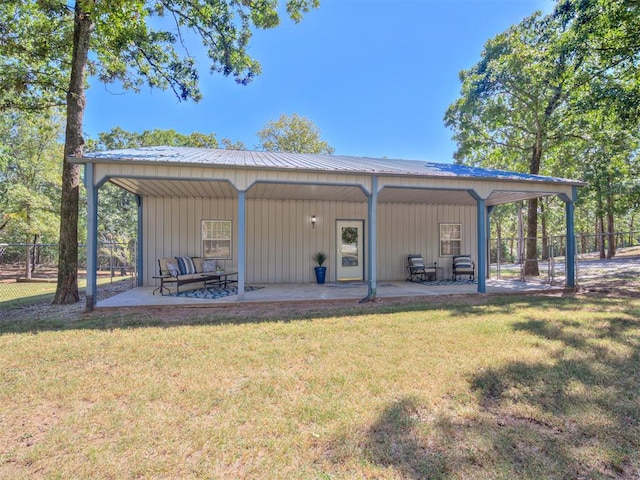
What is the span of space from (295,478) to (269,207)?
29.0 feet

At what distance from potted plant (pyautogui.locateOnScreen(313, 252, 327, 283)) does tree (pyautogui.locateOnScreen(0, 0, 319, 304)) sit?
18.2 feet

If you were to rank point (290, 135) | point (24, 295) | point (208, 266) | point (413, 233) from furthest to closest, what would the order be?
point (290, 135)
point (413, 233)
point (208, 266)
point (24, 295)

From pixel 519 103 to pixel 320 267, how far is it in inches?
Result: 394

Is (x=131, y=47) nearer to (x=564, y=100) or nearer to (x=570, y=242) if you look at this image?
(x=570, y=242)

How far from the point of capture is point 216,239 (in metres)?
10.0

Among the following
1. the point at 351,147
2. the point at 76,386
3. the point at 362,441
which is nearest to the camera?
the point at 362,441

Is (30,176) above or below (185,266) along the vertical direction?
above

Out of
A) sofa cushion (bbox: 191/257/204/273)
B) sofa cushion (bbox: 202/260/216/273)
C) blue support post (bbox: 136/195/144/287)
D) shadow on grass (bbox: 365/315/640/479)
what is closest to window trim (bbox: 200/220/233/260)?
sofa cushion (bbox: 191/257/204/273)

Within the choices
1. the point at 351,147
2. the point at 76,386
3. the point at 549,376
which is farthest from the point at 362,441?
the point at 351,147

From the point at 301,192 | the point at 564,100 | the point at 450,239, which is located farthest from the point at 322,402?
the point at 564,100

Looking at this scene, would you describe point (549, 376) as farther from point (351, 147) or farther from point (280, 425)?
point (351, 147)

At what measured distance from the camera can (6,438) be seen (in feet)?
7.47

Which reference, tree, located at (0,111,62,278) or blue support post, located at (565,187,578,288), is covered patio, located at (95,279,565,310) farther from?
tree, located at (0,111,62,278)

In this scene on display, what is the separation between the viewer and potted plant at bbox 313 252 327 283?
1019 centimetres
